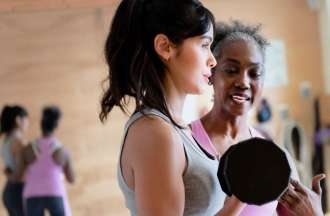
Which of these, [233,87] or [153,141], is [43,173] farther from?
[153,141]

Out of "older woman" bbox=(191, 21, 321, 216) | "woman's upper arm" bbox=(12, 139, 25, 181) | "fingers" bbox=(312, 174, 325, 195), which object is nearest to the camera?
"fingers" bbox=(312, 174, 325, 195)

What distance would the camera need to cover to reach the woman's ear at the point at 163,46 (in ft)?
3.16

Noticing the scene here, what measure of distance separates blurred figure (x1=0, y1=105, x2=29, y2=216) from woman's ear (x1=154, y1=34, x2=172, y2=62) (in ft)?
7.93

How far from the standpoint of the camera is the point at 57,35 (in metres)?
3.97

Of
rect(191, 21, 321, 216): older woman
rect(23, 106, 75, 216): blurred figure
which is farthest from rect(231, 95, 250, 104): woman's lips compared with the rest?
rect(23, 106, 75, 216): blurred figure

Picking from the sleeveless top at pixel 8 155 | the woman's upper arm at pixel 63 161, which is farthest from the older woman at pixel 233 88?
the sleeveless top at pixel 8 155

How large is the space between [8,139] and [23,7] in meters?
1.09

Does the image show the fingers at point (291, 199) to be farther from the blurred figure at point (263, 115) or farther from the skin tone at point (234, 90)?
the blurred figure at point (263, 115)

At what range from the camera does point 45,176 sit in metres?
3.24

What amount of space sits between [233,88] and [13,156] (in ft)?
7.59

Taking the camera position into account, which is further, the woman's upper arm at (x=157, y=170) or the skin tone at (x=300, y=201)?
the skin tone at (x=300, y=201)

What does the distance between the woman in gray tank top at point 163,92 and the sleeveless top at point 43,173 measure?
90.9 inches

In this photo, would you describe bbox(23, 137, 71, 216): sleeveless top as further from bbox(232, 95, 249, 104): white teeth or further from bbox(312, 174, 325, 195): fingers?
bbox(312, 174, 325, 195): fingers

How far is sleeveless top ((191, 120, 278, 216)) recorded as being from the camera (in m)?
1.16
